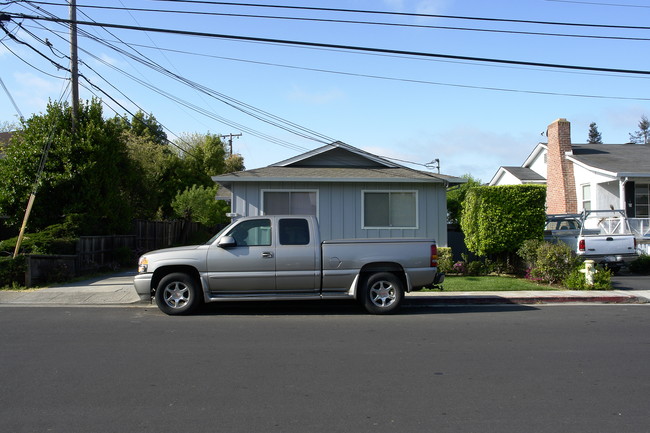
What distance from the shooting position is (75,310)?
1086 centimetres

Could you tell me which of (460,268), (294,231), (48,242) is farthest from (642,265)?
(48,242)

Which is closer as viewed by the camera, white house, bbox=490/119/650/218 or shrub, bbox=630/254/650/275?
shrub, bbox=630/254/650/275

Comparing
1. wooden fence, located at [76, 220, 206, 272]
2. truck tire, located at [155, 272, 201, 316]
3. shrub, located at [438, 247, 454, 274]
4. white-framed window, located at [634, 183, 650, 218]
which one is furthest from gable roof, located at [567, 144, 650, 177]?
wooden fence, located at [76, 220, 206, 272]

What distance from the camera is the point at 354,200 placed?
656 inches

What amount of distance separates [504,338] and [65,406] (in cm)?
600

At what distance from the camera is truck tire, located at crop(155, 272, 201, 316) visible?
986 centimetres

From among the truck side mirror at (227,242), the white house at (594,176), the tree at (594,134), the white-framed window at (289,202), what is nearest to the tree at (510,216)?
the white-framed window at (289,202)

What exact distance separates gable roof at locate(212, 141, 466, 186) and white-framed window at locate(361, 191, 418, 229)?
1.98ft

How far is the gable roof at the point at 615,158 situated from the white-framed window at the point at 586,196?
117 cm

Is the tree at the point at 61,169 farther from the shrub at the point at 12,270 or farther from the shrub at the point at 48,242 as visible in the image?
the shrub at the point at 12,270

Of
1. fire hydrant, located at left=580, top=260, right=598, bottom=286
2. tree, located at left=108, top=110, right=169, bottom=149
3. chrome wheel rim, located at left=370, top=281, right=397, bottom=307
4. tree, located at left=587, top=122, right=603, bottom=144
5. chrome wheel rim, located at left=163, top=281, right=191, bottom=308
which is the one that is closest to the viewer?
chrome wheel rim, located at left=163, top=281, right=191, bottom=308

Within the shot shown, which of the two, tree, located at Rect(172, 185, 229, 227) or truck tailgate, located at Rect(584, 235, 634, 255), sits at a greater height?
tree, located at Rect(172, 185, 229, 227)

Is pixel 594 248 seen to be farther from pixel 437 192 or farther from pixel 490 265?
pixel 437 192

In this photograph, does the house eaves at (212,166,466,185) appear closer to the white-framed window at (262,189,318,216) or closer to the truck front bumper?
the white-framed window at (262,189,318,216)
